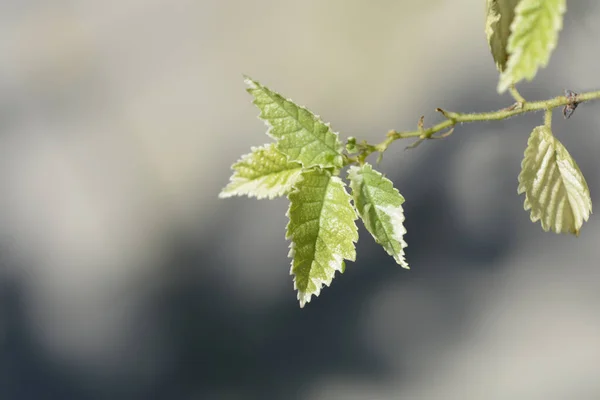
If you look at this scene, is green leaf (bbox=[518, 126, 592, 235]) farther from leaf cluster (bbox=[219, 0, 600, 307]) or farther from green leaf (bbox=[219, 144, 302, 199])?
green leaf (bbox=[219, 144, 302, 199])

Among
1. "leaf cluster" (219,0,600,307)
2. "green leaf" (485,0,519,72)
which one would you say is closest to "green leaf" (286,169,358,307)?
"leaf cluster" (219,0,600,307)

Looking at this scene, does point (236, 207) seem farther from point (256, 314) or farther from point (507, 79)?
point (507, 79)

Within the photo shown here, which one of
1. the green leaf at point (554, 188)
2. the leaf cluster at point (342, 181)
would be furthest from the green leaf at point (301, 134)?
the green leaf at point (554, 188)

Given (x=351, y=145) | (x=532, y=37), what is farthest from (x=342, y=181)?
(x=532, y=37)

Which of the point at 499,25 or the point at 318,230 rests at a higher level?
the point at 499,25

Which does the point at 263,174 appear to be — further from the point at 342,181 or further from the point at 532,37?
the point at 532,37

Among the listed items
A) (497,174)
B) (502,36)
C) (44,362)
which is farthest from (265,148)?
(44,362)
